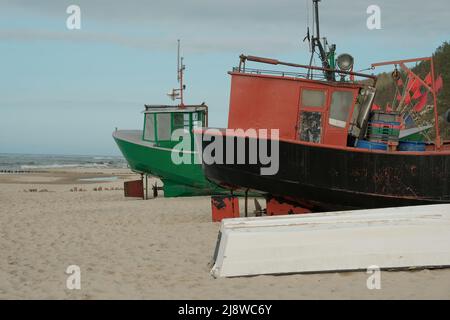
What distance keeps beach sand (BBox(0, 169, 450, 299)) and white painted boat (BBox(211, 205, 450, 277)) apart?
0.14 metres

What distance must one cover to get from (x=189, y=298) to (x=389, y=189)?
213 inches

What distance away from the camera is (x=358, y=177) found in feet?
33.0

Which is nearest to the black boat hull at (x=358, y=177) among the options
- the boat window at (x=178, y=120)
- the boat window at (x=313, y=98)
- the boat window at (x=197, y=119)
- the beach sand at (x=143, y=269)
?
the boat window at (x=313, y=98)

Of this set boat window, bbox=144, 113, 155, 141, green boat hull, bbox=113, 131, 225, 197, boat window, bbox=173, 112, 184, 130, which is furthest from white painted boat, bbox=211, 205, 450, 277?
boat window, bbox=144, 113, 155, 141

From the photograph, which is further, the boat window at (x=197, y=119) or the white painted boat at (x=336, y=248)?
the boat window at (x=197, y=119)

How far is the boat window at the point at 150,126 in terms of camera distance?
17734mm

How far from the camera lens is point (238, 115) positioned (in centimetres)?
1067

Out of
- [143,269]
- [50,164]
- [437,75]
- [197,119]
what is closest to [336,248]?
[143,269]

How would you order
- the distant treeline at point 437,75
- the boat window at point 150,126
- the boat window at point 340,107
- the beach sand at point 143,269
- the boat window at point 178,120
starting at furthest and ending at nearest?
the distant treeline at point 437,75
the boat window at point 150,126
the boat window at point 178,120
the boat window at point 340,107
the beach sand at point 143,269

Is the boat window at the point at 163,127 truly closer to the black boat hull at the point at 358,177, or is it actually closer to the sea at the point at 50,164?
the black boat hull at the point at 358,177

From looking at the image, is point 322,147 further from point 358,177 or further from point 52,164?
point 52,164

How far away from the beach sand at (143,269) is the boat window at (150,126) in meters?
5.77

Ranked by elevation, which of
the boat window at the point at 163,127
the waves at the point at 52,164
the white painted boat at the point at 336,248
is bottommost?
the waves at the point at 52,164

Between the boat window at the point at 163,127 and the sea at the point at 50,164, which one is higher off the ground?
the boat window at the point at 163,127
